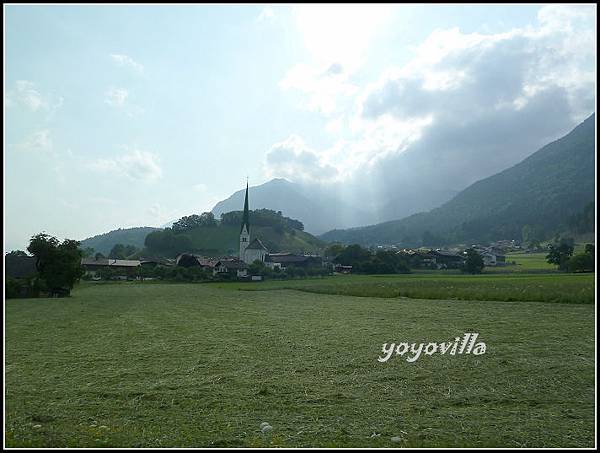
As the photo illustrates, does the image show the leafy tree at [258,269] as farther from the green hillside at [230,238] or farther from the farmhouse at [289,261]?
the green hillside at [230,238]

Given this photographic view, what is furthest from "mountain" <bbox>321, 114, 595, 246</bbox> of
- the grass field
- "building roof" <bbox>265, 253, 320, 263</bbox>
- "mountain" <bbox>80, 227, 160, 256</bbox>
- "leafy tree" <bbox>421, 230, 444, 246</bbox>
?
the grass field

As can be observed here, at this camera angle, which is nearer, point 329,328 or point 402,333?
point 402,333

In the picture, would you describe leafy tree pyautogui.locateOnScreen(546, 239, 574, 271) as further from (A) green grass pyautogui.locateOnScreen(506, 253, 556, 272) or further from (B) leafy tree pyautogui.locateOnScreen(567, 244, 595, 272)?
(B) leafy tree pyautogui.locateOnScreen(567, 244, 595, 272)

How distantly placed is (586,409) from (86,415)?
8102mm

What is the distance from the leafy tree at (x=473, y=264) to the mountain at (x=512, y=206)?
42.7m

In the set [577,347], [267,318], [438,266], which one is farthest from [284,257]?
[577,347]

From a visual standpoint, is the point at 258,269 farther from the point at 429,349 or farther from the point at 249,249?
the point at 429,349

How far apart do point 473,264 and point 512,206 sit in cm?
7676

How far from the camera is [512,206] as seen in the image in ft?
427

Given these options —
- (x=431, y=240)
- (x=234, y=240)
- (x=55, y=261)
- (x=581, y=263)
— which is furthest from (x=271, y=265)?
(x=431, y=240)

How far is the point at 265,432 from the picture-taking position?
6637 millimetres

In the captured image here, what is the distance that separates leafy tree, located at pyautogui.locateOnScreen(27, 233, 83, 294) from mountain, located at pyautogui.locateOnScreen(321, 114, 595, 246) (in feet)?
262

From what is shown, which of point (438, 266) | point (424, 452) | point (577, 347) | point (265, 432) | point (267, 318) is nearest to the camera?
point (424, 452)

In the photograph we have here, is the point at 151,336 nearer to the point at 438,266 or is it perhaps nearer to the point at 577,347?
the point at 577,347
